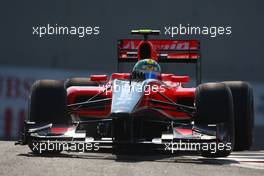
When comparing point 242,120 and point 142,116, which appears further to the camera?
point 242,120

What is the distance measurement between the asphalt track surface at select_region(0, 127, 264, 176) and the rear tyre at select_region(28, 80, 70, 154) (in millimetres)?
429

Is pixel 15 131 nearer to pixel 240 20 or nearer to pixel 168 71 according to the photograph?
pixel 168 71

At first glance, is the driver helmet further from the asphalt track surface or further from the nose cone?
the asphalt track surface

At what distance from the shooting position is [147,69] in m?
9.88

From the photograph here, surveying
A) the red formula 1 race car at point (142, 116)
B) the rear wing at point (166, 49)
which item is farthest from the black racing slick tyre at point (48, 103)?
the rear wing at point (166, 49)

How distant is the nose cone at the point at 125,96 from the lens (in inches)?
319

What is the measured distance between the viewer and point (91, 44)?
49.5 feet

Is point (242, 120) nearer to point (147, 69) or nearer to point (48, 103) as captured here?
point (147, 69)

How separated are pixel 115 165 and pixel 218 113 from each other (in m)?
1.78

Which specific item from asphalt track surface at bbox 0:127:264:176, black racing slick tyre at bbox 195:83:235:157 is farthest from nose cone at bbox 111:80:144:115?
black racing slick tyre at bbox 195:83:235:157

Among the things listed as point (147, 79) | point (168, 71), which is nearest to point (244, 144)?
point (147, 79)

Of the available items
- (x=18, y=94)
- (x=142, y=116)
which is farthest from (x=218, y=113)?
(x=18, y=94)

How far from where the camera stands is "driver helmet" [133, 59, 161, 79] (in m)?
9.81

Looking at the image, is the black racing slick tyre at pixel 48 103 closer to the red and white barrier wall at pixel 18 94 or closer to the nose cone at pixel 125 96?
the nose cone at pixel 125 96
